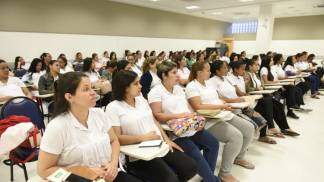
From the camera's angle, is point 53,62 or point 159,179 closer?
point 159,179

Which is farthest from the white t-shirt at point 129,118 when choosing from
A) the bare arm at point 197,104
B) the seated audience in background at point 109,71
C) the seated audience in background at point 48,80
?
the seated audience in background at point 109,71

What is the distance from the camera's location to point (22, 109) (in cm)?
253

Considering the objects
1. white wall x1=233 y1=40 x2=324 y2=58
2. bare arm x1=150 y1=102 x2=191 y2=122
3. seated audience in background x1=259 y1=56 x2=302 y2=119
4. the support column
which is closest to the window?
white wall x1=233 y1=40 x2=324 y2=58

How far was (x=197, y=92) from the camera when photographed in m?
2.80

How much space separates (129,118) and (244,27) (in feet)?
54.8

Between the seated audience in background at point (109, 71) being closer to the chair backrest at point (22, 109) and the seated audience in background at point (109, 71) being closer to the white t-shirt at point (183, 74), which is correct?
the white t-shirt at point (183, 74)

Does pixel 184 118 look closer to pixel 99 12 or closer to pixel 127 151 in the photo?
pixel 127 151

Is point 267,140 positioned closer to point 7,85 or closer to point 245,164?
point 245,164

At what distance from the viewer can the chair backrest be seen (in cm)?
242

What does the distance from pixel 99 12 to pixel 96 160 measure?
9.20 m

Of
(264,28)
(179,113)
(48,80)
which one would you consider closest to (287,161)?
(179,113)

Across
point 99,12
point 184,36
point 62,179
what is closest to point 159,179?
point 62,179

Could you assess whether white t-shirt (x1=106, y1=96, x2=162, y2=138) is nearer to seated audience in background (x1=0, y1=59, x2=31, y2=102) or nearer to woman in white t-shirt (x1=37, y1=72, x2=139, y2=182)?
woman in white t-shirt (x1=37, y1=72, x2=139, y2=182)

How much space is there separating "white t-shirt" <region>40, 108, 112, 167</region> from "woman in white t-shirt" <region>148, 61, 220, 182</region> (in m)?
0.85
